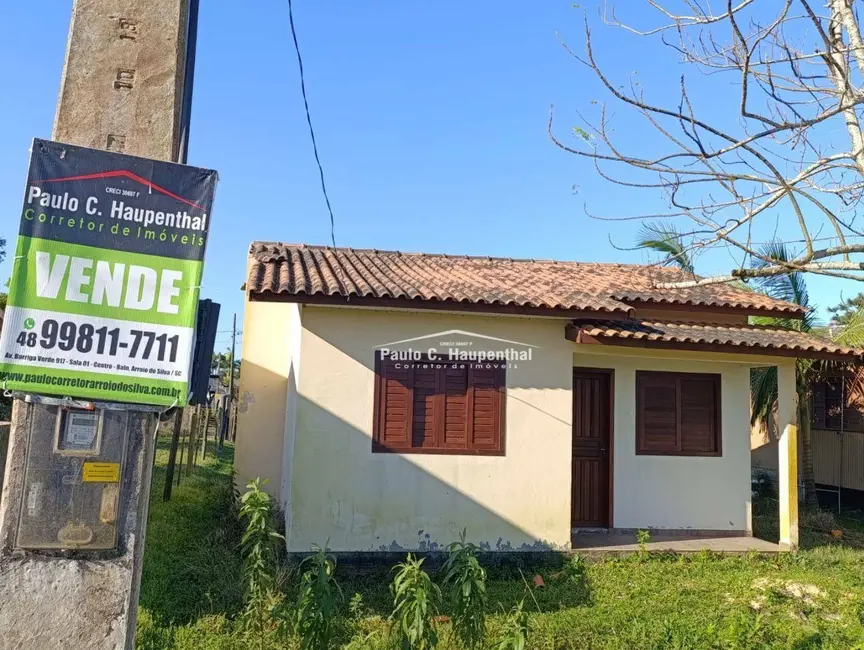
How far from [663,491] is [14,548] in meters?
8.37

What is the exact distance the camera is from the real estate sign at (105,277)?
312 cm

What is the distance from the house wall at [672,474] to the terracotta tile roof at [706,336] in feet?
1.48

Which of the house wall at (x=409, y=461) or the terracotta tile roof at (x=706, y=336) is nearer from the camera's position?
the house wall at (x=409, y=461)

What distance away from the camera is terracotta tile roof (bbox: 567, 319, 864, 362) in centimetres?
814

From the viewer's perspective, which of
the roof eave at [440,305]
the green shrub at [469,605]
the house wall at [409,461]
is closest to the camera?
the green shrub at [469,605]

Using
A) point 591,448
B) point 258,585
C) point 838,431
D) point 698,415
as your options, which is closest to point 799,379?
point 838,431

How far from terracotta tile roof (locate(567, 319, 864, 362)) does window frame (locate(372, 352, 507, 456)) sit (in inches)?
47.8

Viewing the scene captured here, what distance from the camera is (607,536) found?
902 centimetres

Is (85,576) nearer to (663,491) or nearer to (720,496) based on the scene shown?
(663,491)

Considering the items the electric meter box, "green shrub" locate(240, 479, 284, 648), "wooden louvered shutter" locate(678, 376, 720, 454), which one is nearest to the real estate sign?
the electric meter box

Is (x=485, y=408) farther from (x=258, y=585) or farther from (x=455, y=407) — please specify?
(x=258, y=585)

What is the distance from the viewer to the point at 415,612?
4176 millimetres

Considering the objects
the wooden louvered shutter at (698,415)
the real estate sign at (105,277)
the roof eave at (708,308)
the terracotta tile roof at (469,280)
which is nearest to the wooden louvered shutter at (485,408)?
the terracotta tile roof at (469,280)

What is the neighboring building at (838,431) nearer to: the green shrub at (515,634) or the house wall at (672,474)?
the house wall at (672,474)
